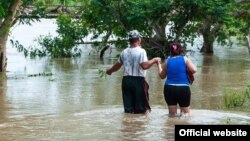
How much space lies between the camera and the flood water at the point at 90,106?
9648 mm

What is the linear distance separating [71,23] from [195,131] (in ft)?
81.8

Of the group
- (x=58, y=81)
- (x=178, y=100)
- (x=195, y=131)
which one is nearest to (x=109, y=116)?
(x=178, y=100)

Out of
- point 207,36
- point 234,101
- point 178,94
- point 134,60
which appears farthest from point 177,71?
point 207,36

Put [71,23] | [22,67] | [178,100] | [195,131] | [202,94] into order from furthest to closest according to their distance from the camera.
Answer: [71,23]
[22,67]
[202,94]
[178,100]
[195,131]

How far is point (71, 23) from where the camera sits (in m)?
31.9

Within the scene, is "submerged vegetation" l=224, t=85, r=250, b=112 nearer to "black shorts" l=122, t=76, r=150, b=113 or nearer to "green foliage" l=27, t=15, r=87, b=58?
"black shorts" l=122, t=76, r=150, b=113

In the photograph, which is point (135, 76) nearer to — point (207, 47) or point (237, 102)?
point (237, 102)

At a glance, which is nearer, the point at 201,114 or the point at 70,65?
the point at 201,114

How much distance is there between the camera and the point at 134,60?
36.7 feet

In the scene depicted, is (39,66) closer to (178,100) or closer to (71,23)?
(71,23)

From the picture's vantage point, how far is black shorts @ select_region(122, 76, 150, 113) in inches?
445

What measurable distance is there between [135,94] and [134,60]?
64cm

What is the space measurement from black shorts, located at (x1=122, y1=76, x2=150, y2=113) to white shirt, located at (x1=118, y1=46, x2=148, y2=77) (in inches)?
4.0

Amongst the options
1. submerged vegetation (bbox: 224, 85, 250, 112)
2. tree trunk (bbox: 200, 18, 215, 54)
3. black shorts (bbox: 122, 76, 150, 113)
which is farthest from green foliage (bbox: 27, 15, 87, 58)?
black shorts (bbox: 122, 76, 150, 113)
